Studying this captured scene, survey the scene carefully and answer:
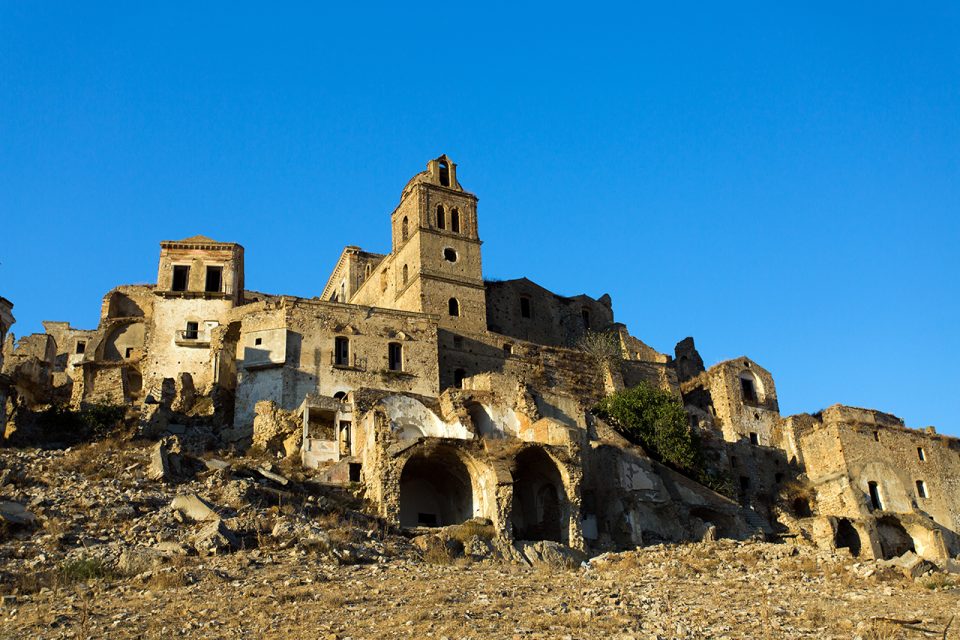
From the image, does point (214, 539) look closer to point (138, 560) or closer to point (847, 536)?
point (138, 560)

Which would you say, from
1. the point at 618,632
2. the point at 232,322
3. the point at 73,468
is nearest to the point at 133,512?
the point at 73,468

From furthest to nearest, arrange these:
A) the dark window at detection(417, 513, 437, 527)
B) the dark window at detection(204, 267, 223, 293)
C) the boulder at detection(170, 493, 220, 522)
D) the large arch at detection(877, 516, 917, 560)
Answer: the dark window at detection(204, 267, 223, 293) < the large arch at detection(877, 516, 917, 560) < the dark window at detection(417, 513, 437, 527) < the boulder at detection(170, 493, 220, 522)

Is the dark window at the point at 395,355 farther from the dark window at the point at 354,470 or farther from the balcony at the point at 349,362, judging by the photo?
the dark window at the point at 354,470

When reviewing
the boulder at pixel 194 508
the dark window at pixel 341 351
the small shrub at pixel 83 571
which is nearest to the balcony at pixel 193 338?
the dark window at pixel 341 351

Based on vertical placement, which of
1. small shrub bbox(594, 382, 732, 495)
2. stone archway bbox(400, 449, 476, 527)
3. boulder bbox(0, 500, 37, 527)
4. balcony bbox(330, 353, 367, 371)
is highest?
balcony bbox(330, 353, 367, 371)

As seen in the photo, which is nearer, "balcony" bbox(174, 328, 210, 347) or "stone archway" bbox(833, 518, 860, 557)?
"stone archway" bbox(833, 518, 860, 557)

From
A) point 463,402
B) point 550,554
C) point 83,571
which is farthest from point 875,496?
point 83,571

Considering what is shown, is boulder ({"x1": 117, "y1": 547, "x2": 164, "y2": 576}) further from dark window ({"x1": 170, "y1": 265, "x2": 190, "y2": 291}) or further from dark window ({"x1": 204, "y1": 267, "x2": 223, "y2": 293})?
dark window ({"x1": 170, "y1": 265, "x2": 190, "y2": 291})

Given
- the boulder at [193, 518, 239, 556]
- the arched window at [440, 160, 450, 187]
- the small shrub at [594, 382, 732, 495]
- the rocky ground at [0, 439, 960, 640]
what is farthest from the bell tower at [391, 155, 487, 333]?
the boulder at [193, 518, 239, 556]

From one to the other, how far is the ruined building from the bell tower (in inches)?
4.4

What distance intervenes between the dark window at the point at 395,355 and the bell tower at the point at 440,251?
4163 millimetres

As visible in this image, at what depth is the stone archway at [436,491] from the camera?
33.1m

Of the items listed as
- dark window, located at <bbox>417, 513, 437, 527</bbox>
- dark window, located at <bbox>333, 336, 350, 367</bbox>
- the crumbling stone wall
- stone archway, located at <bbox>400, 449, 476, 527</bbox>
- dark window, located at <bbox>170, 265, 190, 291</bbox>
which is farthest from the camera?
the crumbling stone wall

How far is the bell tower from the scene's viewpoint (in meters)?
49.1
